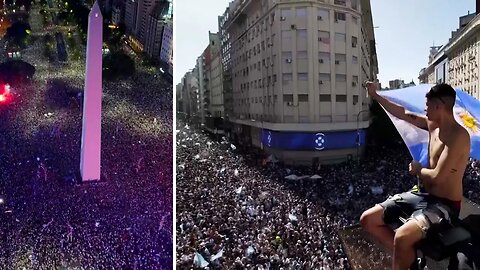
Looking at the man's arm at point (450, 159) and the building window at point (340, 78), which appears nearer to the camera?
the man's arm at point (450, 159)

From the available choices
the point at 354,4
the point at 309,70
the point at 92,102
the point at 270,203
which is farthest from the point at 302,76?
the point at 92,102

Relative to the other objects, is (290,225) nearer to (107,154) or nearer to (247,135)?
(247,135)

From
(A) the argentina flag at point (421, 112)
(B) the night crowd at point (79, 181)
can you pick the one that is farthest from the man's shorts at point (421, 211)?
(B) the night crowd at point (79, 181)

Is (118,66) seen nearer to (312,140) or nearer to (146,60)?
(146,60)

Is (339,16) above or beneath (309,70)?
above

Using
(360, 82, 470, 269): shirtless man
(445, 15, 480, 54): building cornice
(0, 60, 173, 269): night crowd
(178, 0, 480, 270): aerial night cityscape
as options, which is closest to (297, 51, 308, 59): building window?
(178, 0, 480, 270): aerial night cityscape

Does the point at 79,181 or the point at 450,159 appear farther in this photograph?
the point at 79,181

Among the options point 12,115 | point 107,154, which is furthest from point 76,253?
point 12,115

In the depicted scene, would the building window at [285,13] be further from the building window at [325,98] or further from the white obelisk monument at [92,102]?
the white obelisk monument at [92,102]
